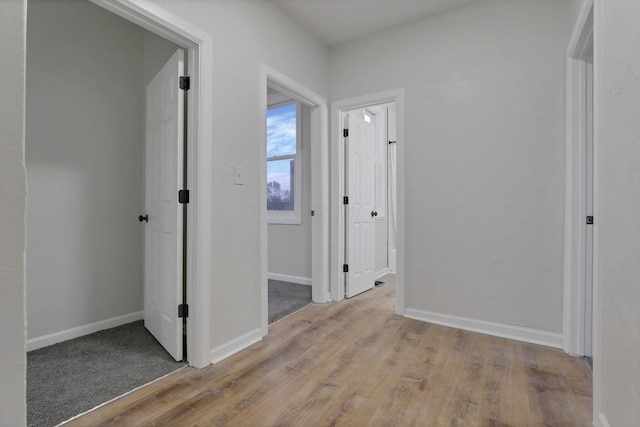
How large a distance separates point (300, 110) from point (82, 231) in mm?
2637

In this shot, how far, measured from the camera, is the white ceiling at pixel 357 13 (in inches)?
102

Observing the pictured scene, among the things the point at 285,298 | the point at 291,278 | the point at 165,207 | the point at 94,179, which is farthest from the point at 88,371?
the point at 291,278

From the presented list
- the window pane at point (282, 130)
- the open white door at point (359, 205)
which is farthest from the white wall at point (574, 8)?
the window pane at point (282, 130)

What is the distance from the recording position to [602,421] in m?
1.30

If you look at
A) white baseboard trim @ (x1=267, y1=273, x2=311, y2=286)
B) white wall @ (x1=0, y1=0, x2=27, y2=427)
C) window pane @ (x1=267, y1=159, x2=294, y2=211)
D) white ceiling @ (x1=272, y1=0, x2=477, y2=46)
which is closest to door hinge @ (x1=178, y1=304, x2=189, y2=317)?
white wall @ (x1=0, y1=0, x2=27, y2=427)

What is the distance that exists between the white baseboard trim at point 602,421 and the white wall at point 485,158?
1.03 metres

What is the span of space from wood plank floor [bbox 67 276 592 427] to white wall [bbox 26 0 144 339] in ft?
3.91

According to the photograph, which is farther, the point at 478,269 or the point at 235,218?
the point at 478,269

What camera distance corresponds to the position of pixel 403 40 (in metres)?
2.87

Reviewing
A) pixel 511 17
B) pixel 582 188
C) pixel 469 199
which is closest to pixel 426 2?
pixel 511 17

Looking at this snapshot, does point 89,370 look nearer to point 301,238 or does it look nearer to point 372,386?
point 372,386

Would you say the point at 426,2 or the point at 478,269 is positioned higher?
the point at 426,2

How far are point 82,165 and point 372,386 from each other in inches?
103

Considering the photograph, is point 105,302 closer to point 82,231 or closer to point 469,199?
point 82,231
